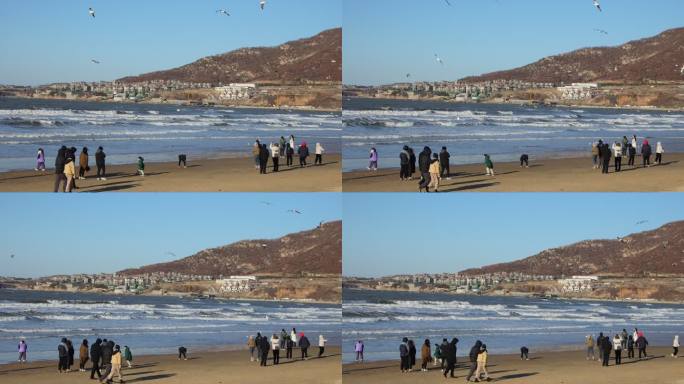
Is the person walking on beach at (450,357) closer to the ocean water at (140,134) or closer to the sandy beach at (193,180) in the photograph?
the sandy beach at (193,180)

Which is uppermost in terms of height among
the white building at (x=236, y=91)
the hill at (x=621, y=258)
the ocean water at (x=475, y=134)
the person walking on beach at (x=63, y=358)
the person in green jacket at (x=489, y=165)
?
the white building at (x=236, y=91)

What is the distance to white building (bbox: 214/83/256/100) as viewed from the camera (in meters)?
105

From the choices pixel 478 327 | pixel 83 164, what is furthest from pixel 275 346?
pixel 478 327

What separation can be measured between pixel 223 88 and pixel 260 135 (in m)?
55.1

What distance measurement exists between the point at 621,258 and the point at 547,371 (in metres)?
87.4

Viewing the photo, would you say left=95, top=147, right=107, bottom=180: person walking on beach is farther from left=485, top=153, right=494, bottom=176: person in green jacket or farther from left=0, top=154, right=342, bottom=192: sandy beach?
left=485, top=153, right=494, bottom=176: person in green jacket

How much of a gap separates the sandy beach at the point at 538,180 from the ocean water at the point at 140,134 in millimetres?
9458

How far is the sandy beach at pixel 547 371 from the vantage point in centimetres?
2141

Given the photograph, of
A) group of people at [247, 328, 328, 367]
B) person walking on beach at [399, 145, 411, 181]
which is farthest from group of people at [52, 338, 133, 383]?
person walking on beach at [399, 145, 411, 181]

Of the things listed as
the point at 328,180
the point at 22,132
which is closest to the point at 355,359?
the point at 328,180

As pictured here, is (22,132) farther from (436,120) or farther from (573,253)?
(573,253)

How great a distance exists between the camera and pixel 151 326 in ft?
134

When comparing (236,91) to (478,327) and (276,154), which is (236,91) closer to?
(478,327)

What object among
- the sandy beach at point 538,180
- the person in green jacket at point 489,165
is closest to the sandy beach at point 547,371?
the sandy beach at point 538,180
